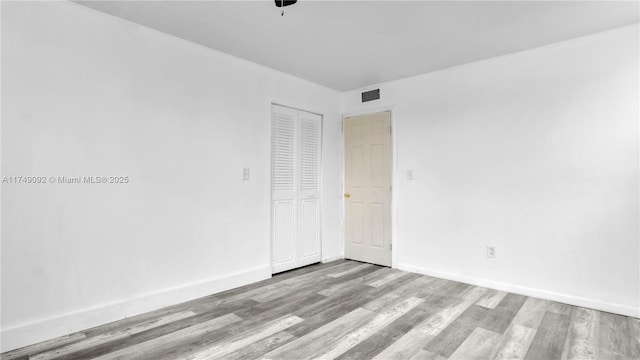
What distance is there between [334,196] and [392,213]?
912mm

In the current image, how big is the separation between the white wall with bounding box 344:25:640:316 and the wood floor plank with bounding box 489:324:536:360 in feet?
3.01

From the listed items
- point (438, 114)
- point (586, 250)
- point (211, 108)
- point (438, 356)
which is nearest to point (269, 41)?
point (211, 108)

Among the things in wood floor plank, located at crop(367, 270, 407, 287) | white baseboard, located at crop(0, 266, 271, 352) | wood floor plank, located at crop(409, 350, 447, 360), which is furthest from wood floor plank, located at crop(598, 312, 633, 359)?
white baseboard, located at crop(0, 266, 271, 352)

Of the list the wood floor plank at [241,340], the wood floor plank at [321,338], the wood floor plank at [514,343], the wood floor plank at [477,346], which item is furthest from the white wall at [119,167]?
the wood floor plank at [514,343]

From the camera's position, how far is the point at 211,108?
333cm

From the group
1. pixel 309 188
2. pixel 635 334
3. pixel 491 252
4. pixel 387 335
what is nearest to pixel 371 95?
pixel 309 188

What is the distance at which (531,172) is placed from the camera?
3275 millimetres

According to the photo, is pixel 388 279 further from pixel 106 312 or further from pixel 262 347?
pixel 106 312

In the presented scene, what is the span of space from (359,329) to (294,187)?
6.97 feet

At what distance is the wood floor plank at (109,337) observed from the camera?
2146mm

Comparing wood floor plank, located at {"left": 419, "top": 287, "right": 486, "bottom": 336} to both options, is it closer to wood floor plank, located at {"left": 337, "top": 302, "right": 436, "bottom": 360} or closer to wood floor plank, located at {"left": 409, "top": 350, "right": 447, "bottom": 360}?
wood floor plank, located at {"left": 337, "top": 302, "right": 436, "bottom": 360}

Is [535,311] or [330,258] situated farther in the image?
[330,258]

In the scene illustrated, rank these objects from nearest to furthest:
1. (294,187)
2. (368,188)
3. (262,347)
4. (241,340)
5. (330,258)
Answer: (262,347), (241,340), (294,187), (368,188), (330,258)

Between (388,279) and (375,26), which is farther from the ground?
(375,26)
